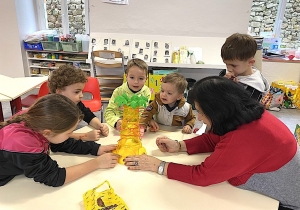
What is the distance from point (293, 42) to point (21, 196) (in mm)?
4863

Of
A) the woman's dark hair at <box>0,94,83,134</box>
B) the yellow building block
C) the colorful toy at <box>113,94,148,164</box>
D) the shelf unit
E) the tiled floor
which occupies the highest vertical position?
the woman's dark hair at <box>0,94,83,134</box>

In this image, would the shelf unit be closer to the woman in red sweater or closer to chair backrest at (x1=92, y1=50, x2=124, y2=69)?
chair backrest at (x1=92, y1=50, x2=124, y2=69)

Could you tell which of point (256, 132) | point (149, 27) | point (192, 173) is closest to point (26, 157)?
point (192, 173)

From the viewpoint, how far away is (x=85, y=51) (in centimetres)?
405

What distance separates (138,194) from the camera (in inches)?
37.3

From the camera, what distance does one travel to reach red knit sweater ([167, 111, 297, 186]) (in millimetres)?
927

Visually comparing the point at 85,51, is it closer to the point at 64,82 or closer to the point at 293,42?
the point at 64,82

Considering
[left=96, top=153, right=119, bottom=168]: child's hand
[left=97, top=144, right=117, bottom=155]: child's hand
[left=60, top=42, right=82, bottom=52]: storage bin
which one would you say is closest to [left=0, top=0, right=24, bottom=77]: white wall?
[left=60, top=42, right=82, bottom=52]: storage bin

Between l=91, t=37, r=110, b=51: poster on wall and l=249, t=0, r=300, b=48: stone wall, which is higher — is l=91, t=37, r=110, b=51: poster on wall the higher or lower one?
the lower one

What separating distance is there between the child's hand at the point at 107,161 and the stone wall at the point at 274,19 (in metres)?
4.07

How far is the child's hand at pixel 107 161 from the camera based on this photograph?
3.59 ft

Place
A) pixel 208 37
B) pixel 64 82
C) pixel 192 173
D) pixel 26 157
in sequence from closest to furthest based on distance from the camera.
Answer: pixel 26 157 → pixel 192 173 → pixel 64 82 → pixel 208 37

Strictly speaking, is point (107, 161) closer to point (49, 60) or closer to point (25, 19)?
point (49, 60)

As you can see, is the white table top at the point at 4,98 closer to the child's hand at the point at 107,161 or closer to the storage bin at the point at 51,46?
the child's hand at the point at 107,161
